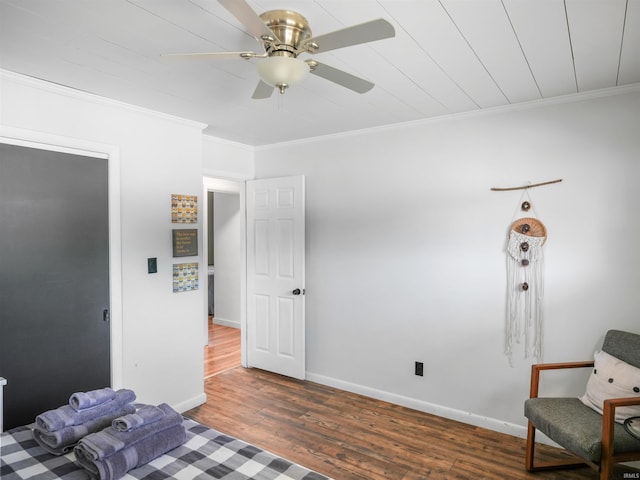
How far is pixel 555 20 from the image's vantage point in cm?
165

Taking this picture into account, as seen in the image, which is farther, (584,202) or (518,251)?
(518,251)

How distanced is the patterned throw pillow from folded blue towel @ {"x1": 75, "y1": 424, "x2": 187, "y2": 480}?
7.41ft

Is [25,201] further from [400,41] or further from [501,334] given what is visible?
[501,334]

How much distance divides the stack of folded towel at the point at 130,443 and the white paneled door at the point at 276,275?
241 centimetres

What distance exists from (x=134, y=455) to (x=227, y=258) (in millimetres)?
4942

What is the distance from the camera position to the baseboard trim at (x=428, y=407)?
2.86m

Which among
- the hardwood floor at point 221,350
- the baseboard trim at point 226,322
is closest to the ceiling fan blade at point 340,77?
the hardwood floor at point 221,350

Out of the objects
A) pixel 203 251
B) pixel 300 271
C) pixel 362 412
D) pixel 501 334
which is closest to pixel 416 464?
pixel 362 412

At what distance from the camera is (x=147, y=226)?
2.90 meters

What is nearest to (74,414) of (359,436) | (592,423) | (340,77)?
(340,77)

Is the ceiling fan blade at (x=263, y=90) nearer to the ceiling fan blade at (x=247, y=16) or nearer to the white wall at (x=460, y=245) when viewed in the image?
the ceiling fan blade at (x=247, y=16)

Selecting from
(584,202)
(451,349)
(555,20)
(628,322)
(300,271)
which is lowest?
(451,349)

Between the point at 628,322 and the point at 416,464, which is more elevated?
the point at 628,322

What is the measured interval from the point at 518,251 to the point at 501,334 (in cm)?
64
